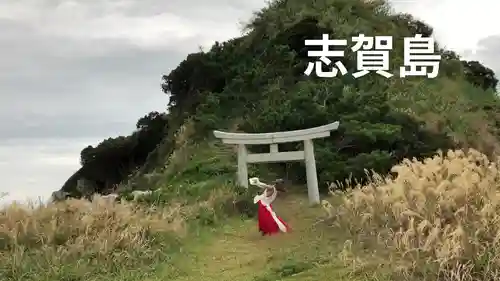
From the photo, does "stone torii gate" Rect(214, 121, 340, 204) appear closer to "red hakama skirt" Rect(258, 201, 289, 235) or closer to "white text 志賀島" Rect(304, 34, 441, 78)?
"red hakama skirt" Rect(258, 201, 289, 235)

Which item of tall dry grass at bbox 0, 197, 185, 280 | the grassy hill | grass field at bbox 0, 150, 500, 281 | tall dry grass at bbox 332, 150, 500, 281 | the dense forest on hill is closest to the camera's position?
tall dry grass at bbox 332, 150, 500, 281

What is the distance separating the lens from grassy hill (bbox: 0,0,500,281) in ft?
25.6

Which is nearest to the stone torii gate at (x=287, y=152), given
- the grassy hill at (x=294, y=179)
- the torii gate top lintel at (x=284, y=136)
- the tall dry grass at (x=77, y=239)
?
the torii gate top lintel at (x=284, y=136)

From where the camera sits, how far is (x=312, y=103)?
50.4 ft

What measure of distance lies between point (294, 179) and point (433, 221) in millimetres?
7411

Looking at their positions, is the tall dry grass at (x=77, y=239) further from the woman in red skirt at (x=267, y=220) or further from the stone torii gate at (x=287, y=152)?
the stone torii gate at (x=287, y=152)

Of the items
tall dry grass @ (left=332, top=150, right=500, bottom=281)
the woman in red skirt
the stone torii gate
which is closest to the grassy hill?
tall dry grass @ (left=332, top=150, right=500, bottom=281)

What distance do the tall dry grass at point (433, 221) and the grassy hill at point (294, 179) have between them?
20 mm

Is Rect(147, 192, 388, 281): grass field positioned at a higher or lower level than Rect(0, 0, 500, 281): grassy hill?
lower

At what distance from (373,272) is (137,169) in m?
15.5

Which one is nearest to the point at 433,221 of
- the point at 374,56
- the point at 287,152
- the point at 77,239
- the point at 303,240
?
the point at 303,240

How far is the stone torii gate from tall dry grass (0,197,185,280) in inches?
130

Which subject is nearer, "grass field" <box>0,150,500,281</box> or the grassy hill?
"grass field" <box>0,150,500,281</box>

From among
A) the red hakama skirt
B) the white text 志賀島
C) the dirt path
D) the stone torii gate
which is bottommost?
the dirt path
